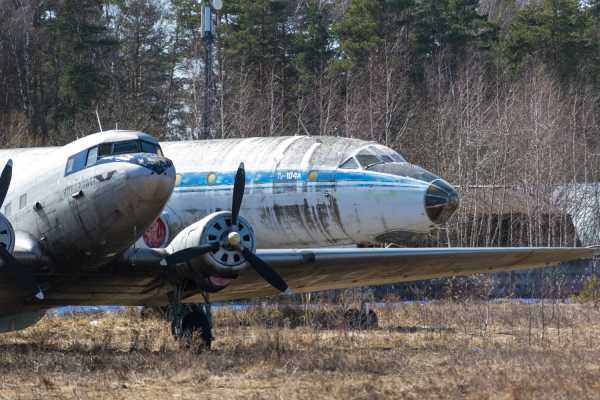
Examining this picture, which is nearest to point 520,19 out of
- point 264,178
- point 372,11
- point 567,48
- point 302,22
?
point 567,48

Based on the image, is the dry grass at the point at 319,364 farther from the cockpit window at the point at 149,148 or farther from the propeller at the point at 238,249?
the cockpit window at the point at 149,148

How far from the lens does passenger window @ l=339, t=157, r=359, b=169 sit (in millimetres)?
21297

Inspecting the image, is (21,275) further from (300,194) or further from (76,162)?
(300,194)

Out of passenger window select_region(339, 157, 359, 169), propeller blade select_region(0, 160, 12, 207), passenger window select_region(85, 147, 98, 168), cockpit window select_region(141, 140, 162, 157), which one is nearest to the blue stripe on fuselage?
passenger window select_region(339, 157, 359, 169)

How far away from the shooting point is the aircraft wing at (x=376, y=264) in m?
15.1

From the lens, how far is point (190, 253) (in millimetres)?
14031

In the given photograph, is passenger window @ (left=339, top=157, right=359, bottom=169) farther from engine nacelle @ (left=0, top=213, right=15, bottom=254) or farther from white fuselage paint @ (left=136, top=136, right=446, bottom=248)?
engine nacelle @ (left=0, top=213, right=15, bottom=254)

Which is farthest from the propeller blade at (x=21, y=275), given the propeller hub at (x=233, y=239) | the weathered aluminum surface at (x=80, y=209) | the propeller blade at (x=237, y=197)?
the propeller blade at (x=237, y=197)

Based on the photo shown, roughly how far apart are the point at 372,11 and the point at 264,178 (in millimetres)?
36780

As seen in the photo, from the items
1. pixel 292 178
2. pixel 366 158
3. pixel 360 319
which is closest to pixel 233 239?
pixel 360 319

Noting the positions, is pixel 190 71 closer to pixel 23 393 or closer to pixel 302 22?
pixel 302 22

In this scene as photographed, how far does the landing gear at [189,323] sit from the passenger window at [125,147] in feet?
7.02

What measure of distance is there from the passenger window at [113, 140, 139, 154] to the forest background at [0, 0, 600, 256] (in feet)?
95.6

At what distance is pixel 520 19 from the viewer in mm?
58281
